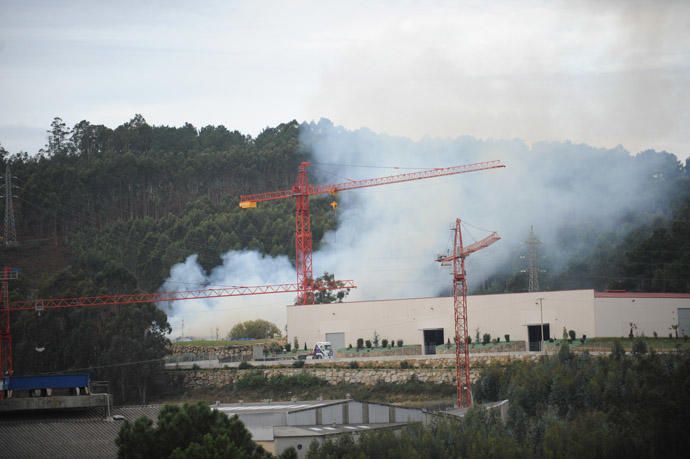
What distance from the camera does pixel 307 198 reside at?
9919 centimetres

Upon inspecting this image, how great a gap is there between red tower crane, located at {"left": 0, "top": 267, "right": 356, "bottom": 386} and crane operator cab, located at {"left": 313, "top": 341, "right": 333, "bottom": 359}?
11529mm

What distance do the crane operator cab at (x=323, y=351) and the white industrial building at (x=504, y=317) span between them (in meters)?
2.10

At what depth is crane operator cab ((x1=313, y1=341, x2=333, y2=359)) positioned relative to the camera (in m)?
78.1

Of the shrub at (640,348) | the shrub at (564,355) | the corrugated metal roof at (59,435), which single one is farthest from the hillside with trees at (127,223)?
the corrugated metal roof at (59,435)

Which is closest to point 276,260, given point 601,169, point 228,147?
point 601,169

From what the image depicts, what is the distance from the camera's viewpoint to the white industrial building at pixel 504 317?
70.4 metres

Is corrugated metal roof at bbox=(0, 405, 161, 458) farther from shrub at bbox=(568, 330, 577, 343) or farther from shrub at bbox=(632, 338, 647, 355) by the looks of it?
shrub at bbox=(568, 330, 577, 343)

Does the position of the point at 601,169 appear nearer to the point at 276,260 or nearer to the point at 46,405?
the point at 276,260

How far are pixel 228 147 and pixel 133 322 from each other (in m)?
60.8

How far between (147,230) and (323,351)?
139 ft

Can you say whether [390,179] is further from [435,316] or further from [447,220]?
[435,316]

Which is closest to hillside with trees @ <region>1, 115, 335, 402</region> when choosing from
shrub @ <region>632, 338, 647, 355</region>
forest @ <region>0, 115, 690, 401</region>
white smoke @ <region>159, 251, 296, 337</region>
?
forest @ <region>0, 115, 690, 401</region>

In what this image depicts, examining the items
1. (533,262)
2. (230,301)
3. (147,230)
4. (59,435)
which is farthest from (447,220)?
(59,435)

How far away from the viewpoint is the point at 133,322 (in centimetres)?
8469
